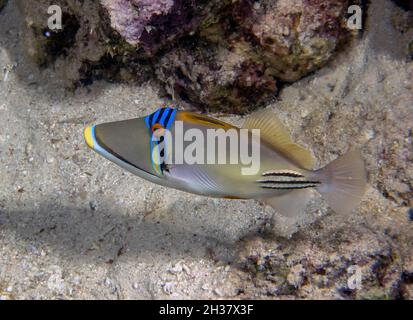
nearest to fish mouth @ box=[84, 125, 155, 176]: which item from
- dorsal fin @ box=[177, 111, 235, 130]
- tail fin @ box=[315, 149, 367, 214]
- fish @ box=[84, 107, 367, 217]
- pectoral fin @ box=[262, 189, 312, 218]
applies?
fish @ box=[84, 107, 367, 217]

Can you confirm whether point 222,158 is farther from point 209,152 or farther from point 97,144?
point 97,144

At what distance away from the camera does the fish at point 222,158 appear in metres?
2.29

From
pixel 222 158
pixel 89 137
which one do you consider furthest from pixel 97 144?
pixel 222 158

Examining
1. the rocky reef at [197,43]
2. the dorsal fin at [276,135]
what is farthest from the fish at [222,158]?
the rocky reef at [197,43]

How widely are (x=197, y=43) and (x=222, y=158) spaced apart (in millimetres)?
2018

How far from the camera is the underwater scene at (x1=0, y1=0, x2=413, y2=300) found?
Result: 2.49 metres

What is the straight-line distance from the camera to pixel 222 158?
7.80ft

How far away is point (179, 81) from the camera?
4.34 m

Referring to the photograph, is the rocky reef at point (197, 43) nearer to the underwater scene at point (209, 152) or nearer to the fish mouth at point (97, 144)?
the underwater scene at point (209, 152)

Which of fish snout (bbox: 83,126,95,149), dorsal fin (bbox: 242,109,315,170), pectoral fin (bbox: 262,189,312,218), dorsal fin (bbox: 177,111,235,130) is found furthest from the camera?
pectoral fin (bbox: 262,189,312,218)

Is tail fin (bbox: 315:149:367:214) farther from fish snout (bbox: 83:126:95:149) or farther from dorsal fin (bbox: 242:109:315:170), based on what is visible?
fish snout (bbox: 83:126:95:149)
